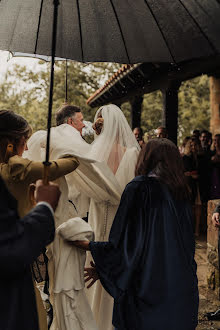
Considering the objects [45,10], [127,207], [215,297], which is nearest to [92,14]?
[45,10]

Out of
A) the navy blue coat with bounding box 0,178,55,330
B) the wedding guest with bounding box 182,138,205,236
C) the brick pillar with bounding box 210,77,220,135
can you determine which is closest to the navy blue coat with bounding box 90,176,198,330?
the navy blue coat with bounding box 0,178,55,330

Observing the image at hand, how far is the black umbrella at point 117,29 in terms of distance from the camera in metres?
2.93

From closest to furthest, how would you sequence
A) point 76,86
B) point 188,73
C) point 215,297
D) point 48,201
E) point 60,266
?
point 48,201
point 60,266
point 215,297
point 188,73
point 76,86

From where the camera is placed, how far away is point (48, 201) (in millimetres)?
1680

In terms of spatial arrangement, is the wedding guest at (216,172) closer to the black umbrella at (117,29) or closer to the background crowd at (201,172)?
the background crowd at (201,172)

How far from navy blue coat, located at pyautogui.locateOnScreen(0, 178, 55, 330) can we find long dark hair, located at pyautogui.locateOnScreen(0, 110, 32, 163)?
787 mm

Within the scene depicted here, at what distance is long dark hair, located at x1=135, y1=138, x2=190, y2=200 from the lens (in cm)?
246

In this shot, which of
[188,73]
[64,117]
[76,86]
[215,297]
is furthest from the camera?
[76,86]

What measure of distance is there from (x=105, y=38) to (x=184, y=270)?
6.10 ft

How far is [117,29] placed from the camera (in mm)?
3221

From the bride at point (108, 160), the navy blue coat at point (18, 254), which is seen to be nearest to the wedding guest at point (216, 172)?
the bride at point (108, 160)

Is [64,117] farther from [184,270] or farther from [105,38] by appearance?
[184,270]

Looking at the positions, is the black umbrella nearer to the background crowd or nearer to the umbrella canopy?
the umbrella canopy

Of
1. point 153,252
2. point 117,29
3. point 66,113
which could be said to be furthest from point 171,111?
point 153,252
